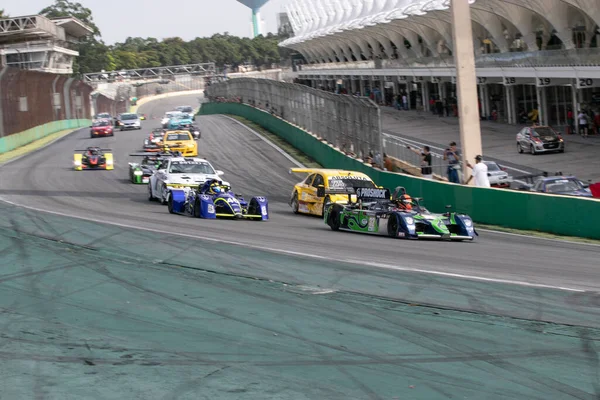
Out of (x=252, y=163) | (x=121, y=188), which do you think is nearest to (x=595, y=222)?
(x=121, y=188)

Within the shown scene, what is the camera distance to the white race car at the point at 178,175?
76.4 feet

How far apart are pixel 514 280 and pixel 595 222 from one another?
6252 mm

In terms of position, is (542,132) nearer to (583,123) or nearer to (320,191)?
(583,123)

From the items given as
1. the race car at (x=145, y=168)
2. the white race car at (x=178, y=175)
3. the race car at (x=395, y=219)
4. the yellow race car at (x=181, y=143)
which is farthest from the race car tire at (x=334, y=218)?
the yellow race car at (x=181, y=143)

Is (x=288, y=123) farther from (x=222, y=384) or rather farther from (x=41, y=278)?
(x=222, y=384)

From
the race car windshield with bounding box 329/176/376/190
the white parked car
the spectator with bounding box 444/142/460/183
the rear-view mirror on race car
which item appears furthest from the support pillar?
the rear-view mirror on race car

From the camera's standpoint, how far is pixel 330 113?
35.1m

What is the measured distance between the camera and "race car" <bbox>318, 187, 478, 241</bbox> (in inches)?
681

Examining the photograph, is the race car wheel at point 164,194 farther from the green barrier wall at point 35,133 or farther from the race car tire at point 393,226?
the green barrier wall at point 35,133

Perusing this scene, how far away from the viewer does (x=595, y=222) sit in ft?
58.3

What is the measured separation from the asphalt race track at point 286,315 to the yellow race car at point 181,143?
20168 millimetres

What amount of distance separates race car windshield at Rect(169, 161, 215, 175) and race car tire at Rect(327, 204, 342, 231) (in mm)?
5657

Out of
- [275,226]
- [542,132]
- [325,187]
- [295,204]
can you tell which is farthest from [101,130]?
[275,226]

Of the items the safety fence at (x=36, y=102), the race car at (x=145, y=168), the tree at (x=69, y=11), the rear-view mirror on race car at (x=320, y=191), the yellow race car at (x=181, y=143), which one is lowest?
the rear-view mirror on race car at (x=320, y=191)
